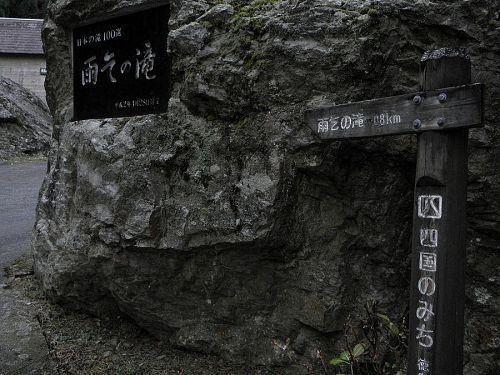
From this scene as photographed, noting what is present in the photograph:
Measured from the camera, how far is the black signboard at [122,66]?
3.82 meters

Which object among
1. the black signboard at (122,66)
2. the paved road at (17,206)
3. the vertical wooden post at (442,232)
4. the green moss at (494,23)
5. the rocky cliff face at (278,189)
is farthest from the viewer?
the paved road at (17,206)

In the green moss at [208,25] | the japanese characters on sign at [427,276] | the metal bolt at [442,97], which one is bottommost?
the japanese characters on sign at [427,276]

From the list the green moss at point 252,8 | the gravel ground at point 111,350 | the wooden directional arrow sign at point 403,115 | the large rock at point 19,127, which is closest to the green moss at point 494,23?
the wooden directional arrow sign at point 403,115

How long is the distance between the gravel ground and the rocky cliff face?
11cm

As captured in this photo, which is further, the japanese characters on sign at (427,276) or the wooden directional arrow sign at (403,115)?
the japanese characters on sign at (427,276)

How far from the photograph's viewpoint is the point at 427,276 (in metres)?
2.17

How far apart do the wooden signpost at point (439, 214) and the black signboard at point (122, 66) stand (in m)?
2.12

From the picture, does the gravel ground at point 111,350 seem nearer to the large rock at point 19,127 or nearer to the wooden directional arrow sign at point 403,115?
the wooden directional arrow sign at point 403,115

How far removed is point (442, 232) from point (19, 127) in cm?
1496

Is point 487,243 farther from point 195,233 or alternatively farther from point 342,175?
point 195,233

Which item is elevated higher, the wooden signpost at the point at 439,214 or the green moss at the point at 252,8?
the green moss at the point at 252,8

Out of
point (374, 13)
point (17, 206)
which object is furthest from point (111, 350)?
point (17, 206)

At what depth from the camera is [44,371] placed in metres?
3.61

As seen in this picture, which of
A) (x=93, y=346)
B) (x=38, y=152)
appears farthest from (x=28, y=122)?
(x=93, y=346)
